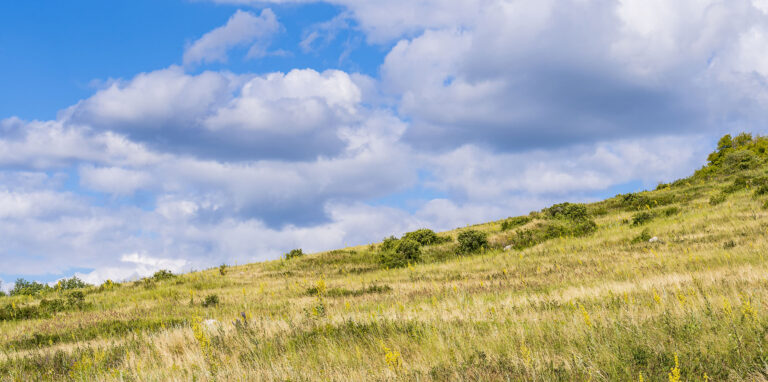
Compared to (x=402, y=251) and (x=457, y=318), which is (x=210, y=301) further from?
(x=402, y=251)

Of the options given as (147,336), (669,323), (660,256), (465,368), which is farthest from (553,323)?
(660,256)

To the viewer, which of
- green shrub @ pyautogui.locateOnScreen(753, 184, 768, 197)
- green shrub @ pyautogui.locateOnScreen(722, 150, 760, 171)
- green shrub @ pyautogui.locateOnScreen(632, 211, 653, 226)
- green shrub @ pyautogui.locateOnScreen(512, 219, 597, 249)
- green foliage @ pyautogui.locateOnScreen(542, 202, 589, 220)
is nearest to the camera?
green shrub @ pyautogui.locateOnScreen(632, 211, 653, 226)

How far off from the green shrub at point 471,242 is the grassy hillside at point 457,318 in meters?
0.75

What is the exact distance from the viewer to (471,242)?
26.4 metres

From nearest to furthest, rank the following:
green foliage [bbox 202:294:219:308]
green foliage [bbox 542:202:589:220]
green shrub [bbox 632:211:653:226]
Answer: green foliage [bbox 202:294:219:308] → green shrub [bbox 632:211:653:226] → green foliage [bbox 542:202:589:220]

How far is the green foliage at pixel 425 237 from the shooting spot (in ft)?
97.3

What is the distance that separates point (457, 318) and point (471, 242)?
57.4 feet

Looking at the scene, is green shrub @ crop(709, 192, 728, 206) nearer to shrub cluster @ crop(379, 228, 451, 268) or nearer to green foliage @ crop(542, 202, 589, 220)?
green foliage @ crop(542, 202, 589, 220)

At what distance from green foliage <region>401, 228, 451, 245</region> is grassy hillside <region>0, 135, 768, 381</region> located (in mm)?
4191

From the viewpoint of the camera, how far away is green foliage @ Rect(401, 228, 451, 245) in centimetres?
2966

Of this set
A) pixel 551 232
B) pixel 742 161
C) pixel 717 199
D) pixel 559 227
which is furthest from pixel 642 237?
pixel 742 161

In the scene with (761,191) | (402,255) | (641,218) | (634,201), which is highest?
(634,201)

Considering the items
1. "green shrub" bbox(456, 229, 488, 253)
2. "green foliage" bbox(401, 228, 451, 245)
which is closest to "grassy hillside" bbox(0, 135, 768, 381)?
"green shrub" bbox(456, 229, 488, 253)

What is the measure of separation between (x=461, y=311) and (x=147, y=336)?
7031 mm
